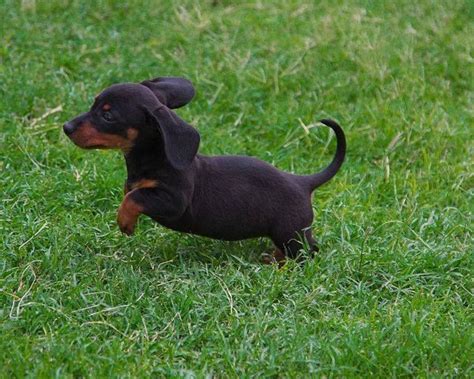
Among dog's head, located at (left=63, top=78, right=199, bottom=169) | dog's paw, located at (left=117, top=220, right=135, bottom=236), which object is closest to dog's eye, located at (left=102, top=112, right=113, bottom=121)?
dog's head, located at (left=63, top=78, right=199, bottom=169)

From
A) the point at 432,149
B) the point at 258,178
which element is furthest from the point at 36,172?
the point at 432,149

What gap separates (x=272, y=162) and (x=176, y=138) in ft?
5.97

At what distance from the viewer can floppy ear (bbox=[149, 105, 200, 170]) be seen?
15.7 ft

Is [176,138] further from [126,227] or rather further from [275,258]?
[275,258]

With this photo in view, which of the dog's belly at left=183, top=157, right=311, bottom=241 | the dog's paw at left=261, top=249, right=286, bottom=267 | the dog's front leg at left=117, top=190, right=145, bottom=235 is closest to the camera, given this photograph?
the dog's front leg at left=117, top=190, right=145, bottom=235

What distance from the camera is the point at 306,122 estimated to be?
276 inches

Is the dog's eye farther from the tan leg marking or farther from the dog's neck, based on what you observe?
the tan leg marking

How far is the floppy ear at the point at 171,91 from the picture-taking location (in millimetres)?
5238

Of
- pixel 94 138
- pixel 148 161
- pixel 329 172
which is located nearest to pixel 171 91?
pixel 148 161

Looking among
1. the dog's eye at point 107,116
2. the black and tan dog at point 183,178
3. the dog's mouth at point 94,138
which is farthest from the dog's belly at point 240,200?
the dog's eye at point 107,116

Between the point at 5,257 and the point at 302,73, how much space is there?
3220 millimetres

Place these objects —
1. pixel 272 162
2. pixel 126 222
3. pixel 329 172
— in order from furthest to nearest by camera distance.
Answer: pixel 272 162 → pixel 329 172 → pixel 126 222

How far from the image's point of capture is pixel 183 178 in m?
4.99

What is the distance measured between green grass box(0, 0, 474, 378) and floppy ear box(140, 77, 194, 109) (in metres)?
0.74
